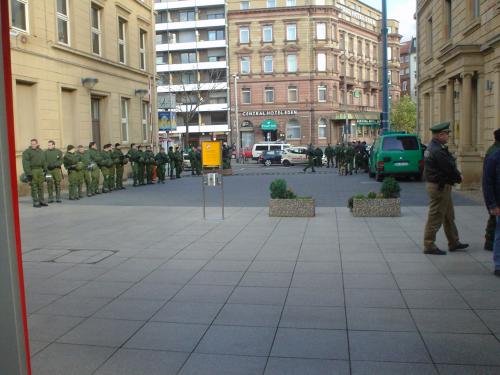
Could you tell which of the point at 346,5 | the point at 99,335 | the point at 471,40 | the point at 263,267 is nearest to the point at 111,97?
the point at 471,40

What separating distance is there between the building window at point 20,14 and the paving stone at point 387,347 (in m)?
16.6

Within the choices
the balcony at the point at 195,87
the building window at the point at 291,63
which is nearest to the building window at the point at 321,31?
the building window at the point at 291,63

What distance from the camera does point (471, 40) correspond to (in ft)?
59.8

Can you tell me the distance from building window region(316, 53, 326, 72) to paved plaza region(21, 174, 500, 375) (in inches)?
2280

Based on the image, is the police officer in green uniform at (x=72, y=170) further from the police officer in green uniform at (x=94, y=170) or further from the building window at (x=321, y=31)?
the building window at (x=321, y=31)

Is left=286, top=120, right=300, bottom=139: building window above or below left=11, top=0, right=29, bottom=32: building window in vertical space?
below

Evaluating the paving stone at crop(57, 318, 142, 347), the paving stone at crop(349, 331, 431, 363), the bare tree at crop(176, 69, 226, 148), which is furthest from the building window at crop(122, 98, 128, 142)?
the bare tree at crop(176, 69, 226, 148)

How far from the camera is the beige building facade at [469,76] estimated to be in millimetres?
15992

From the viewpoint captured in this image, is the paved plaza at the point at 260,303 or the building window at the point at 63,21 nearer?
the paved plaza at the point at 260,303

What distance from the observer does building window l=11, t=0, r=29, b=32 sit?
1795 centimetres

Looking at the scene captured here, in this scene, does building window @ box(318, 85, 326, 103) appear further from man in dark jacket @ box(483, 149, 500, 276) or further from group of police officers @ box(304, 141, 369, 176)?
man in dark jacket @ box(483, 149, 500, 276)

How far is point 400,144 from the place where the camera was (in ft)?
76.0

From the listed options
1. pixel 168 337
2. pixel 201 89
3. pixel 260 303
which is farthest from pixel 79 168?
pixel 201 89

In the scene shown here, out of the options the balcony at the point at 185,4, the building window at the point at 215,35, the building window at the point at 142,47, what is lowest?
the building window at the point at 142,47
